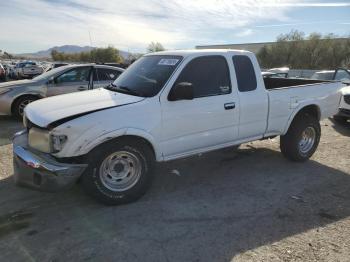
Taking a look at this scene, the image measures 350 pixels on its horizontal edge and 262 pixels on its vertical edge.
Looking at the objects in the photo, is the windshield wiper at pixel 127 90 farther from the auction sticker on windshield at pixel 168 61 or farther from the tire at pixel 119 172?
the tire at pixel 119 172

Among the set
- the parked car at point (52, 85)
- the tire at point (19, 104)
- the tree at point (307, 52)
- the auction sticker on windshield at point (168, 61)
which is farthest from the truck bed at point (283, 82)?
the tree at point (307, 52)

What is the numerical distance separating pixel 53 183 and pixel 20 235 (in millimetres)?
625

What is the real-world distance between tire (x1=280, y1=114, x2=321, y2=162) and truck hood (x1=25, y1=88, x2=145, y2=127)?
299 cm

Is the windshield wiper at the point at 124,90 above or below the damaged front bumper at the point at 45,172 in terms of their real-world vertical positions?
above

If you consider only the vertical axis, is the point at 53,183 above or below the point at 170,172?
above

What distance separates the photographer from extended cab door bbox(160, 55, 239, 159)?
4.70m

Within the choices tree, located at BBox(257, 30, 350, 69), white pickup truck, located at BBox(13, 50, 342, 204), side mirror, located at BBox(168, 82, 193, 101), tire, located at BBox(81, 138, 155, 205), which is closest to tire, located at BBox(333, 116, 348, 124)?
white pickup truck, located at BBox(13, 50, 342, 204)

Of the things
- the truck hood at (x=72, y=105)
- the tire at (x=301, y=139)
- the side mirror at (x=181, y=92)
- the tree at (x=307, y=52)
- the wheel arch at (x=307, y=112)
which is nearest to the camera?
the truck hood at (x=72, y=105)

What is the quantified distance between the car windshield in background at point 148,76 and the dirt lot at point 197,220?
1423 mm

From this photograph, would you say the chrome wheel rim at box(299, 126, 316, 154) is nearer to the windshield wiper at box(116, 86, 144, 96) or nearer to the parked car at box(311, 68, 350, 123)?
the windshield wiper at box(116, 86, 144, 96)

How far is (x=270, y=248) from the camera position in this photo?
363cm

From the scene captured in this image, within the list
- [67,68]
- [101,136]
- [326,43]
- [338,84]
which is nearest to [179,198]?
[101,136]

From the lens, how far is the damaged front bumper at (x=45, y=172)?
157 inches

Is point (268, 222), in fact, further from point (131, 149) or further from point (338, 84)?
point (338, 84)
